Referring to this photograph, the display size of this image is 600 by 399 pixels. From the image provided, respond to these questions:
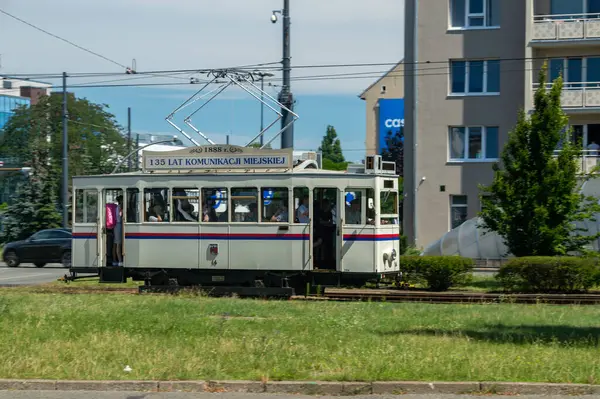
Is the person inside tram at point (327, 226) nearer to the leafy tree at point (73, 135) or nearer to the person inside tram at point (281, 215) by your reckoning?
the person inside tram at point (281, 215)

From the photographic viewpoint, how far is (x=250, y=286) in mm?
21391

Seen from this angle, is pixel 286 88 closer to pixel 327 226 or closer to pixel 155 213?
pixel 155 213

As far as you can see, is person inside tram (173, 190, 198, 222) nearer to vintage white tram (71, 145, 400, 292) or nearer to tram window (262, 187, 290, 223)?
vintage white tram (71, 145, 400, 292)

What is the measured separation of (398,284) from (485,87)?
19.7 m

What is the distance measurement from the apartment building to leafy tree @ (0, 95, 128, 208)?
1095 inches

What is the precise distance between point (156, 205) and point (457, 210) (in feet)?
73.4

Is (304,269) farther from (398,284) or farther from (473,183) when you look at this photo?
(473,183)

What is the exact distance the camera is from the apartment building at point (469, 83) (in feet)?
130

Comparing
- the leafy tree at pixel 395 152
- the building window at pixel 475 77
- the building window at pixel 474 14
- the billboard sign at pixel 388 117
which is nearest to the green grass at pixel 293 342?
the building window at pixel 475 77

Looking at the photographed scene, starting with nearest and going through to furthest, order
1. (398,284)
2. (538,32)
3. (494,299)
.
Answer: (494,299) < (398,284) < (538,32)

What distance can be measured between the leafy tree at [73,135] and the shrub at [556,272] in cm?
4269

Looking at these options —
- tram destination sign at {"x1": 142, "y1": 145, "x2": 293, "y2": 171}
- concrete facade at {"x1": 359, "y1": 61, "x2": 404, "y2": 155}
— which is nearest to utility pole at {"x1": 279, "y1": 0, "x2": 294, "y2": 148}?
tram destination sign at {"x1": 142, "y1": 145, "x2": 293, "y2": 171}

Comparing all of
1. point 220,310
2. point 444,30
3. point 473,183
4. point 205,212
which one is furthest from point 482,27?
point 220,310

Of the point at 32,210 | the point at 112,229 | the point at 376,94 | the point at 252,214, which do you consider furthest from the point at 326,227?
the point at 376,94
